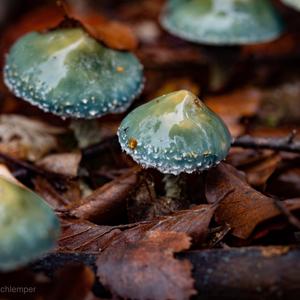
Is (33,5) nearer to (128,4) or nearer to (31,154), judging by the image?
(128,4)

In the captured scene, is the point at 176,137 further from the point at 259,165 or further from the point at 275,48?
the point at 275,48

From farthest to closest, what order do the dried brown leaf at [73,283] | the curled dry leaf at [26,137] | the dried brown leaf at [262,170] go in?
the curled dry leaf at [26,137] < the dried brown leaf at [262,170] < the dried brown leaf at [73,283]

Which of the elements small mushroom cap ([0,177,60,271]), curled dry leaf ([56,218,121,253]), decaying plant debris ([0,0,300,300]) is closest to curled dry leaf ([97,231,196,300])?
decaying plant debris ([0,0,300,300])

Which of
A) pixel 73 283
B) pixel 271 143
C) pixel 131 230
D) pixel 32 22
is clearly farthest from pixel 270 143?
pixel 32 22

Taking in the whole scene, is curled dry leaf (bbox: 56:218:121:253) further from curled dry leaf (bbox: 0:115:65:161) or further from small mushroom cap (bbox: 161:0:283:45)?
small mushroom cap (bbox: 161:0:283:45)

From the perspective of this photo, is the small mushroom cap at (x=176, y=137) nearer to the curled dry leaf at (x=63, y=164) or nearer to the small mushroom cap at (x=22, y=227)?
the small mushroom cap at (x=22, y=227)

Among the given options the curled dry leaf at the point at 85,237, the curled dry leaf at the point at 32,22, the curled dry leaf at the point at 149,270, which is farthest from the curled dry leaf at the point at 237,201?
the curled dry leaf at the point at 32,22
